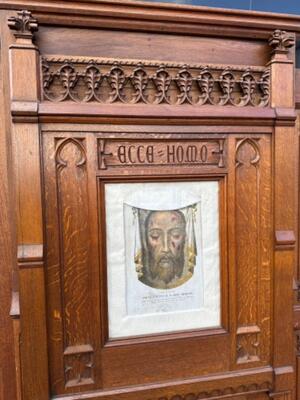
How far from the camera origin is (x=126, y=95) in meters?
0.86

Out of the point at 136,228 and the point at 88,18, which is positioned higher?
the point at 88,18

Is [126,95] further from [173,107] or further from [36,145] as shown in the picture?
[36,145]

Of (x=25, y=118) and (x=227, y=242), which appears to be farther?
(x=227, y=242)

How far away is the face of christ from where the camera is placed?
89cm

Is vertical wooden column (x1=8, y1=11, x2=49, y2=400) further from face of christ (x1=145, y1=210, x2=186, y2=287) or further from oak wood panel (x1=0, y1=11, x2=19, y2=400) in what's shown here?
face of christ (x1=145, y1=210, x2=186, y2=287)

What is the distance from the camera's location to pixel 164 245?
90 centimetres

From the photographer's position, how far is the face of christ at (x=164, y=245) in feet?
2.93

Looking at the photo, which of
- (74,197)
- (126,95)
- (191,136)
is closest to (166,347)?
(74,197)

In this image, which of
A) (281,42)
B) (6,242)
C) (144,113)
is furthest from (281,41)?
(6,242)

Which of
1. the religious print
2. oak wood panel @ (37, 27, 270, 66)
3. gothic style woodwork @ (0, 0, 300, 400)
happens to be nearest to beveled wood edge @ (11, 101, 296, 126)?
gothic style woodwork @ (0, 0, 300, 400)

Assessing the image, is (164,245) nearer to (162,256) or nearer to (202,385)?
(162,256)

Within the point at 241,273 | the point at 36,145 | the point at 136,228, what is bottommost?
the point at 241,273

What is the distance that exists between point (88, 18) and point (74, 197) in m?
0.46

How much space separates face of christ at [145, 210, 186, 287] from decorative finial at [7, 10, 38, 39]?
1.77ft
